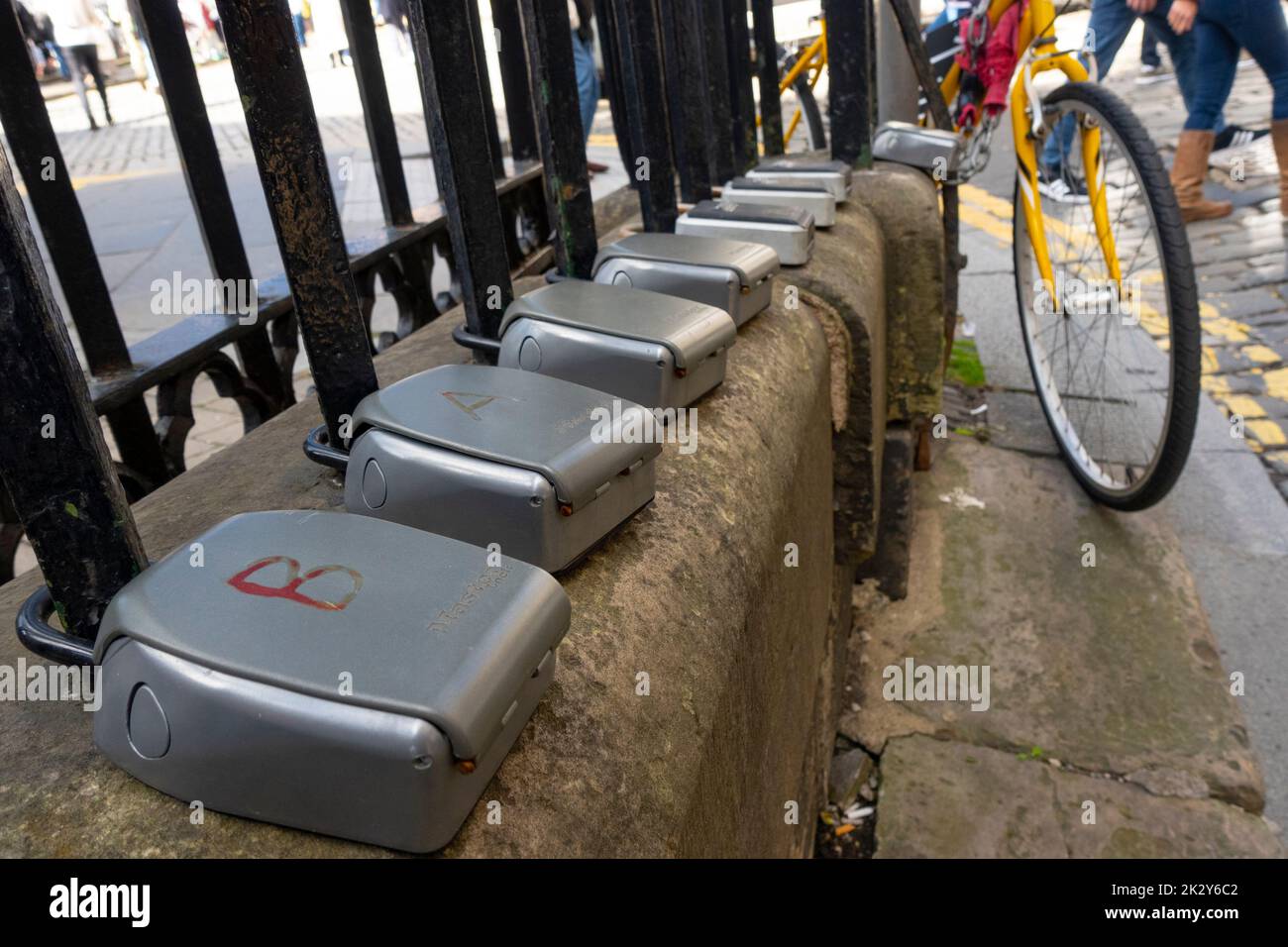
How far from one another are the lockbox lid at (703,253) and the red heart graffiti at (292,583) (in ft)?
3.06

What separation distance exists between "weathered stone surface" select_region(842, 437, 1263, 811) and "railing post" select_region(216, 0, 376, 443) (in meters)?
1.58

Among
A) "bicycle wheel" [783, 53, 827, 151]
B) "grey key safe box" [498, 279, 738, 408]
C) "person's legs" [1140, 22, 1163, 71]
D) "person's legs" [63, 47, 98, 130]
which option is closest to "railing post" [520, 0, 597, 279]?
"grey key safe box" [498, 279, 738, 408]

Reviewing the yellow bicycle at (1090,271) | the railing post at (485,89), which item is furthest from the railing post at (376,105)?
the yellow bicycle at (1090,271)

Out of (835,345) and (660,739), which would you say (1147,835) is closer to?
(835,345)

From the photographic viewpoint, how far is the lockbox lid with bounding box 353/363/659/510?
94 centimetres

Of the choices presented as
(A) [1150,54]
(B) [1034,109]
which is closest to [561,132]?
(B) [1034,109]

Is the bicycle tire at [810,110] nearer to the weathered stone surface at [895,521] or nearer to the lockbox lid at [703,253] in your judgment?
the weathered stone surface at [895,521]

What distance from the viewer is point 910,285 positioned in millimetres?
2482

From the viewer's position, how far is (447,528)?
3.19 ft

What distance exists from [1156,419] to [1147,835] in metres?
1.77

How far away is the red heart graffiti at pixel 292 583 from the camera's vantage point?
73 cm

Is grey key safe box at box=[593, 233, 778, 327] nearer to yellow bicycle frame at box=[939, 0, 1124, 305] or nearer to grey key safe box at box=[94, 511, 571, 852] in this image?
grey key safe box at box=[94, 511, 571, 852]

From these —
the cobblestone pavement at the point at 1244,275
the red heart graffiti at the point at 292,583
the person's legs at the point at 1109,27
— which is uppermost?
the red heart graffiti at the point at 292,583

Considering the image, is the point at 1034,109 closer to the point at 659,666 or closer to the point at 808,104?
the point at 808,104
